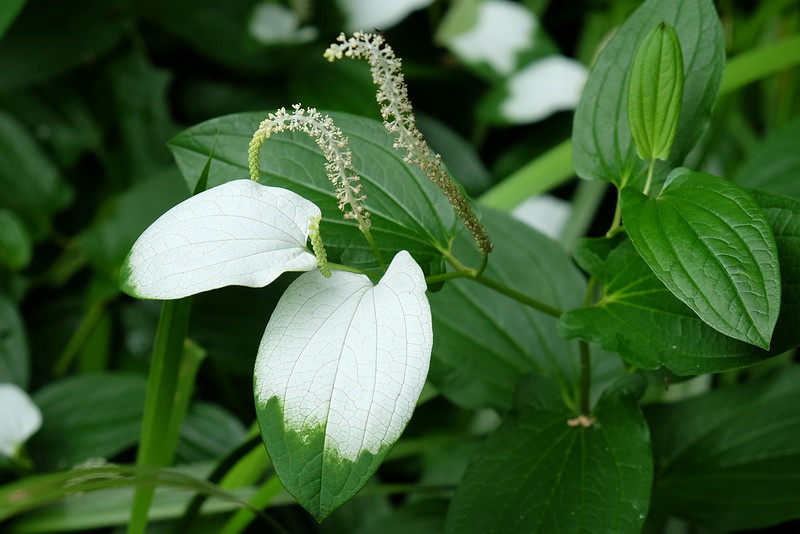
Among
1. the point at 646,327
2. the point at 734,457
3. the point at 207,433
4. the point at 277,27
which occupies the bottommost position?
the point at 207,433

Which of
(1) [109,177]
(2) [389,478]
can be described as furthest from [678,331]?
(1) [109,177]

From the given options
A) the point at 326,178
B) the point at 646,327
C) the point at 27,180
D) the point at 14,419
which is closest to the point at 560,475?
the point at 646,327

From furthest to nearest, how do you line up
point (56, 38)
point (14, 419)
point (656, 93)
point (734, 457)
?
point (56, 38) < point (14, 419) < point (734, 457) < point (656, 93)

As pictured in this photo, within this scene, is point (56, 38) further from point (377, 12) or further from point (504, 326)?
point (504, 326)

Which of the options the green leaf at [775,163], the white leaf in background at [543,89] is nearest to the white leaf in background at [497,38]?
the white leaf in background at [543,89]

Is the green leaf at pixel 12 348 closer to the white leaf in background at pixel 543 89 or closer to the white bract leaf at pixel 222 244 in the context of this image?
the white bract leaf at pixel 222 244

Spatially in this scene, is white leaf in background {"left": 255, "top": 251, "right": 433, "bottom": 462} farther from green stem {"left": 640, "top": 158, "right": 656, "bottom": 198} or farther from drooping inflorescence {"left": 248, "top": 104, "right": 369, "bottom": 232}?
green stem {"left": 640, "top": 158, "right": 656, "bottom": 198}

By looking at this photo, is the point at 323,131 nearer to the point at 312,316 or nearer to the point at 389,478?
the point at 312,316
